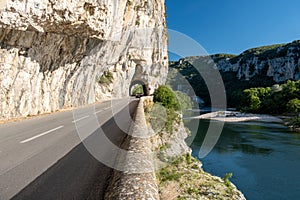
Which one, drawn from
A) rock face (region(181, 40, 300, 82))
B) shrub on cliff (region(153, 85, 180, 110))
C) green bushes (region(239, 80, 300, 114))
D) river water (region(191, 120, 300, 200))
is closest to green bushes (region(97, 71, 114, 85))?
shrub on cliff (region(153, 85, 180, 110))

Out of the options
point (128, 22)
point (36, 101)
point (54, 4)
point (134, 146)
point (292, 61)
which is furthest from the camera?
point (292, 61)

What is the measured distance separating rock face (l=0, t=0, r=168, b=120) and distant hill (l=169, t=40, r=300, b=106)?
71312 millimetres

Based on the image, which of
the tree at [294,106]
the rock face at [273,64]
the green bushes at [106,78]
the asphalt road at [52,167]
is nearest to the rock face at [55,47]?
the asphalt road at [52,167]

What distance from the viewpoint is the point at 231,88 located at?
124 metres

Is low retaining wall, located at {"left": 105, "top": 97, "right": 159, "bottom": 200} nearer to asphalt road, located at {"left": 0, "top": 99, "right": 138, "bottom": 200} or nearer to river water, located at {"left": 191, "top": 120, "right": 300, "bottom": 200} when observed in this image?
asphalt road, located at {"left": 0, "top": 99, "right": 138, "bottom": 200}

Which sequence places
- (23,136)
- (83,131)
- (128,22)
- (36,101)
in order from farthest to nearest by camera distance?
(128,22)
(36,101)
(83,131)
(23,136)

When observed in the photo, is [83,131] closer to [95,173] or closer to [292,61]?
[95,173]

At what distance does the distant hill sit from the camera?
110 metres

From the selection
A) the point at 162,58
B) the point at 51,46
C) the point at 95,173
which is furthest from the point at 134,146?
the point at 162,58

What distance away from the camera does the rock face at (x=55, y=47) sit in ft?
39.3

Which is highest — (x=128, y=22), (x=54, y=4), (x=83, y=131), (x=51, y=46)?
(x=128, y=22)

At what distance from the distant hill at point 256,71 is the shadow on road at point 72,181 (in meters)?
88.7

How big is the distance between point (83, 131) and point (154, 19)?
30877 millimetres

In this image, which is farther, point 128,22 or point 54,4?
point 128,22
